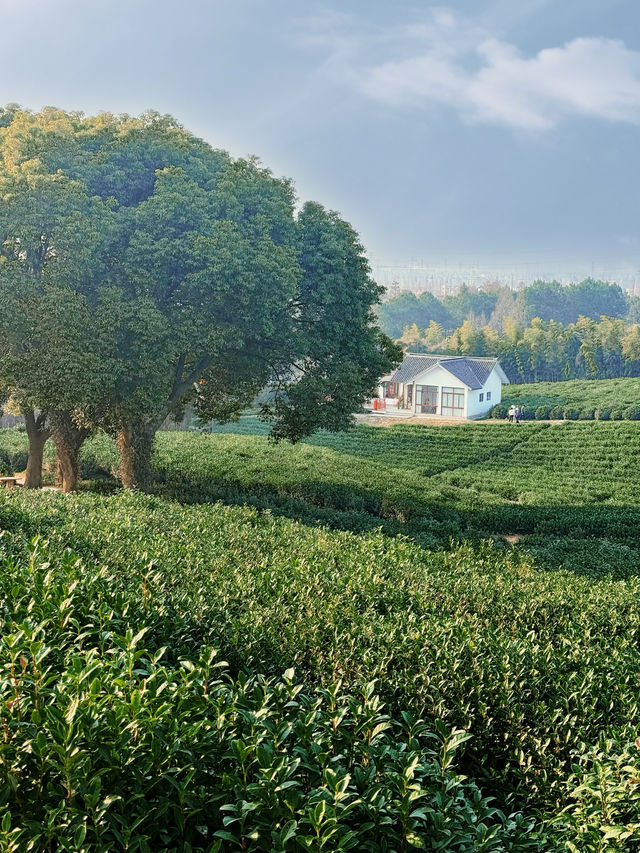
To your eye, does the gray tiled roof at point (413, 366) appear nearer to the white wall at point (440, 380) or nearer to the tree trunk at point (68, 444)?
the white wall at point (440, 380)

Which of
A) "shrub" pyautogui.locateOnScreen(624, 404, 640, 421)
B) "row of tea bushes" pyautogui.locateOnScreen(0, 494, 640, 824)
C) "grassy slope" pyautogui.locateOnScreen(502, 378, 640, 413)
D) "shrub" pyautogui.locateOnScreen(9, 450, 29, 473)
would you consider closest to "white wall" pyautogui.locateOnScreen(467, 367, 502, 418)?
"grassy slope" pyautogui.locateOnScreen(502, 378, 640, 413)

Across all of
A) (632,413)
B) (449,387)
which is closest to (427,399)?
(449,387)

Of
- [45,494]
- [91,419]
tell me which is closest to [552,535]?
[91,419]

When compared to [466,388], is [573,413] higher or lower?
lower

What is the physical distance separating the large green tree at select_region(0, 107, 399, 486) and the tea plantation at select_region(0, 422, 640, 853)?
4.57 m

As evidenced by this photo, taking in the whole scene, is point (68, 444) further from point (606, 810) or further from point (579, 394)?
point (579, 394)

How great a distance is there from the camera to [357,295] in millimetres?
15938

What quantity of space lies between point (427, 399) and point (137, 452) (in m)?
36.9

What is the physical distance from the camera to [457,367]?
49062 millimetres

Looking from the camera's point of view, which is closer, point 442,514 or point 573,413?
point 442,514

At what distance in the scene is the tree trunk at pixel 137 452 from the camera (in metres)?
14.9

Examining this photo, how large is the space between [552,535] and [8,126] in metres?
14.6

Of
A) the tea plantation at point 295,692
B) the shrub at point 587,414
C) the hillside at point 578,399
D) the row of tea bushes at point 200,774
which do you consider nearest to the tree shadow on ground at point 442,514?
the tea plantation at point 295,692

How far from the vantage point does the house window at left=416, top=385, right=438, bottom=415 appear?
162 feet
